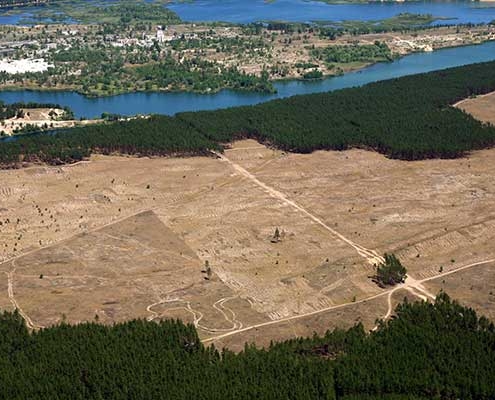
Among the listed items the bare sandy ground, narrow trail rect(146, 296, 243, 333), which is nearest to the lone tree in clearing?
narrow trail rect(146, 296, 243, 333)

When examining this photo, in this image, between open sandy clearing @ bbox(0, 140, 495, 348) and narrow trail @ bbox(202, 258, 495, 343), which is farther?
open sandy clearing @ bbox(0, 140, 495, 348)

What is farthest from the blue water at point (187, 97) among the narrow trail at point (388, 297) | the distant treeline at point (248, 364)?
the distant treeline at point (248, 364)

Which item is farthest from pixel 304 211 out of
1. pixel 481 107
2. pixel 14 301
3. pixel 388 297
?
pixel 481 107

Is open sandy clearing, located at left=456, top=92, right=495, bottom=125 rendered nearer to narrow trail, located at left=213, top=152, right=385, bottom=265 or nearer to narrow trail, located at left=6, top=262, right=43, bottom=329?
narrow trail, located at left=213, top=152, right=385, bottom=265

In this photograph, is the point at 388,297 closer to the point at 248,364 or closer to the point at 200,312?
the point at 200,312

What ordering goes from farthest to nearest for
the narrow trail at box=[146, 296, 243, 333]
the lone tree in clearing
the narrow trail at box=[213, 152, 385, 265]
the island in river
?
the island in river → the narrow trail at box=[213, 152, 385, 265] → the lone tree in clearing → the narrow trail at box=[146, 296, 243, 333]

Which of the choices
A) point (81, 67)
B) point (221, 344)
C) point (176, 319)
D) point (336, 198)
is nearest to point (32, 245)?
point (176, 319)

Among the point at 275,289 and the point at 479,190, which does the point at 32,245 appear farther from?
the point at 479,190
